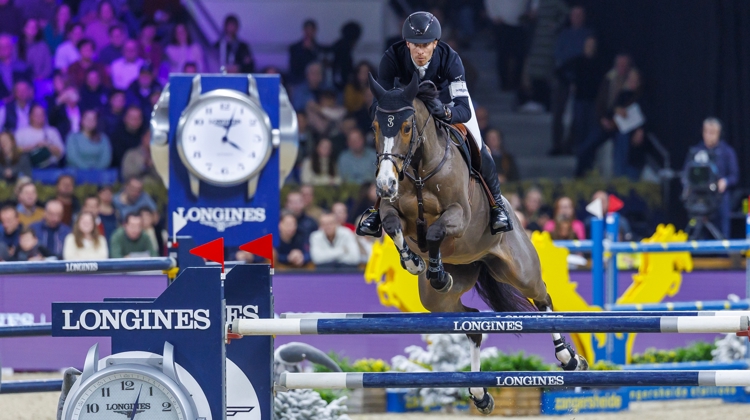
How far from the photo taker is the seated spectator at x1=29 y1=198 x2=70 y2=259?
946cm

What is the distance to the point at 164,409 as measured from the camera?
4.18m

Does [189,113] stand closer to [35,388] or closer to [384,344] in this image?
[35,388]

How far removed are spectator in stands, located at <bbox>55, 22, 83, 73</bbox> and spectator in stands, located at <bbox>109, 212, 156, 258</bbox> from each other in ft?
12.9

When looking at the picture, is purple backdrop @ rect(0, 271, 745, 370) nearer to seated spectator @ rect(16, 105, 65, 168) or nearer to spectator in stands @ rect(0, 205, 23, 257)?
spectator in stands @ rect(0, 205, 23, 257)

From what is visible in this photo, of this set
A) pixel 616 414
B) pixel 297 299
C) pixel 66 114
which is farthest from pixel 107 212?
pixel 616 414

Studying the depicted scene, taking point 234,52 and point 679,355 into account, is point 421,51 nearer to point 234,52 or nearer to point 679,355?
point 679,355

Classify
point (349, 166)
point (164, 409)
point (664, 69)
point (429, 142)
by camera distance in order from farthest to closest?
point (664, 69) → point (349, 166) → point (429, 142) → point (164, 409)

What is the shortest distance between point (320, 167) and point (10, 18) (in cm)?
409

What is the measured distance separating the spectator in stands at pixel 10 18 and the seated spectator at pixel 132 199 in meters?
3.34

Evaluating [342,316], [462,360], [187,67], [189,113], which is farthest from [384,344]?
[187,67]

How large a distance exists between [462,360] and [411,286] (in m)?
0.65

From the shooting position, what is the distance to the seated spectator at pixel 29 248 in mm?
8788

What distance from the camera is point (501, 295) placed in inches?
232

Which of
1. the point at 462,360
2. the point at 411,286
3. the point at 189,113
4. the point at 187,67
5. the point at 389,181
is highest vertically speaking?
the point at 187,67
